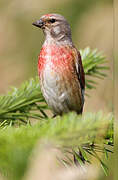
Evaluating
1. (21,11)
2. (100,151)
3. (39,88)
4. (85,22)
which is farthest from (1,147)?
(21,11)

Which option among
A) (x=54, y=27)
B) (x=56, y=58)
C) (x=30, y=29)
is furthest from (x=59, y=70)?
(x=30, y=29)

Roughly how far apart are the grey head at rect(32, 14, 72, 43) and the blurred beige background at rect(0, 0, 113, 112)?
0.93 metres

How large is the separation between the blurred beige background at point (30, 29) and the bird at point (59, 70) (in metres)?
0.98

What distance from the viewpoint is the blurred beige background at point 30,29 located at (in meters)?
3.36

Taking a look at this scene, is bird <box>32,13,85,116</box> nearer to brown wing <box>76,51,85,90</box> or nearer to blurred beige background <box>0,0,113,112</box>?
brown wing <box>76,51,85,90</box>

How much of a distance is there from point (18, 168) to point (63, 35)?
195cm

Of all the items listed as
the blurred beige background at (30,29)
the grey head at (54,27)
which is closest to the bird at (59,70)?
the grey head at (54,27)

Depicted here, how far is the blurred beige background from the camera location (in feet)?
11.0

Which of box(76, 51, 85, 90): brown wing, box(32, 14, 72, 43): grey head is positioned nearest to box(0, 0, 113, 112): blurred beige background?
box(32, 14, 72, 43): grey head

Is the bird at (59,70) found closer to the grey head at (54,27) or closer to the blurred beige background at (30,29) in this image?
the grey head at (54,27)

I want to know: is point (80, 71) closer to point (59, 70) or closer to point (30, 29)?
point (59, 70)

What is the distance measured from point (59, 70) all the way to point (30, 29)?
1.88 meters

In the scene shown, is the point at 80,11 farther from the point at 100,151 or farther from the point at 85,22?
the point at 100,151

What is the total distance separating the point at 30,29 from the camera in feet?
12.6
